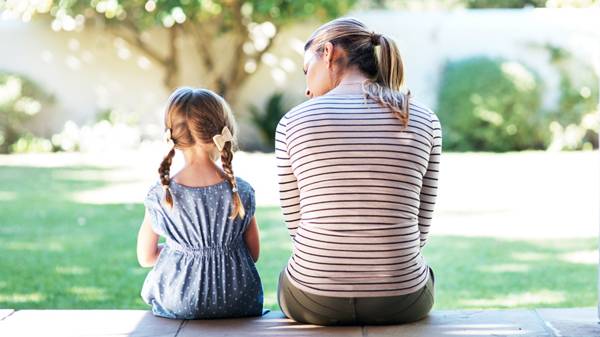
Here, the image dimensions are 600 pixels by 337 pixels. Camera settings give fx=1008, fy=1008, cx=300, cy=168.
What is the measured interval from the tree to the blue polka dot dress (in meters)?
9.86

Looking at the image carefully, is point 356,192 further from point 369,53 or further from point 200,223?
point 200,223

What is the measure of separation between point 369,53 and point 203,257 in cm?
87

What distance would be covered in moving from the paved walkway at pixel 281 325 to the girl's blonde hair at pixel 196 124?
379mm

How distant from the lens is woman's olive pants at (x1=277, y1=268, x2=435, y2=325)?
3.10 m

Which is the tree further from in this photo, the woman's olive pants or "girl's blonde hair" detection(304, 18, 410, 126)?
the woman's olive pants

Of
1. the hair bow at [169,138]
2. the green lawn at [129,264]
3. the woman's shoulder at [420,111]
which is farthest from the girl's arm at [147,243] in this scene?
the green lawn at [129,264]

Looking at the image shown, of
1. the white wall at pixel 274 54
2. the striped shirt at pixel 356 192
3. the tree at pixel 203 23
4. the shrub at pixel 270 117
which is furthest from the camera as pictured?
the shrub at pixel 270 117

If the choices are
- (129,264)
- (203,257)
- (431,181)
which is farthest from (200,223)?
(129,264)

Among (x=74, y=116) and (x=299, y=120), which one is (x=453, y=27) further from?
(x=299, y=120)

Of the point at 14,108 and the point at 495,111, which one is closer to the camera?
the point at 14,108

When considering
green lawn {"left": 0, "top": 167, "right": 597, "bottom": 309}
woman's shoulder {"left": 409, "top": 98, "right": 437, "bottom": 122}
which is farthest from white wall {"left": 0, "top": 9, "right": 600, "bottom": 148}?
woman's shoulder {"left": 409, "top": 98, "right": 437, "bottom": 122}

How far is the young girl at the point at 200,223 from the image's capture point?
3285 millimetres

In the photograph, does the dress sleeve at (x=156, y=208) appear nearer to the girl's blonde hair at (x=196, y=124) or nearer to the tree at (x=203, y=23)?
the girl's blonde hair at (x=196, y=124)

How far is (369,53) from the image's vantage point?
3.19 m
